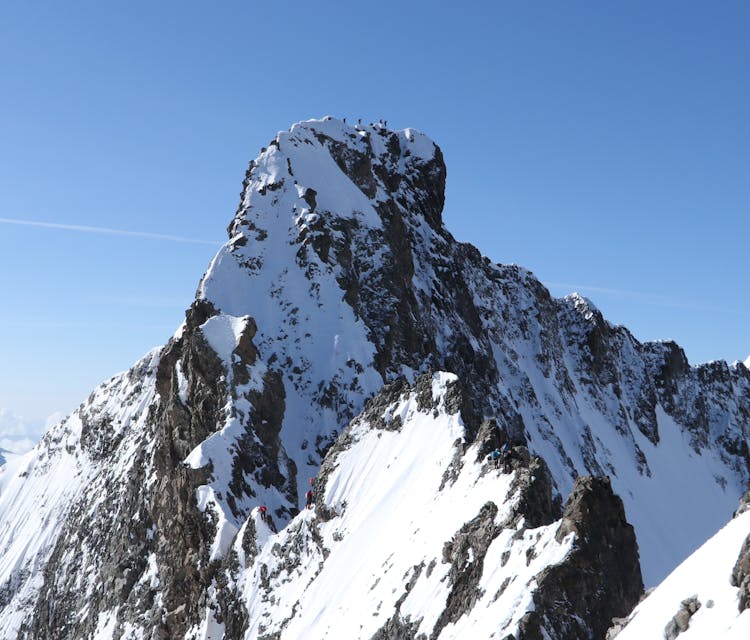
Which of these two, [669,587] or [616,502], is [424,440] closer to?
[616,502]

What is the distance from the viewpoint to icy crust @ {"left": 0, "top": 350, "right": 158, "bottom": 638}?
314 ft

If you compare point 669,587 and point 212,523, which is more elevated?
point 212,523

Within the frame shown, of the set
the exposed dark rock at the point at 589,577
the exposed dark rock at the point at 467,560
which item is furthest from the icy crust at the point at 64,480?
the exposed dark rock at the point at 589,577

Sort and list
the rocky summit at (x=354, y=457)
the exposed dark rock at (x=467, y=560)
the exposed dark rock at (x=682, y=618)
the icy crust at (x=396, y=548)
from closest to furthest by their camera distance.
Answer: the exposed dark rock at (x=682, y=618) < the icy crust at (x=396, y=548) < the exposed dark rock at (x=467, y=560) < the rocky summit at (x=354, y=457)

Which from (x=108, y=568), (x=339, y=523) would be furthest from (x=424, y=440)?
(x=108, y=568)

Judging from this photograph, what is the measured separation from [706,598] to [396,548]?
22996mm

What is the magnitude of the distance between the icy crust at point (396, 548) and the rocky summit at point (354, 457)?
0.14m

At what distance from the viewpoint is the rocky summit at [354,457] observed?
29.4 metres

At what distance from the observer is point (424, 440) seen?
44.8 meters

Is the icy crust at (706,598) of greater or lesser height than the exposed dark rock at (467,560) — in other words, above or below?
below

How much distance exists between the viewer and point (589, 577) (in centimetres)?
2378

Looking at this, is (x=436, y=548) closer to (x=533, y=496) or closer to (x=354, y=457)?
(x=533, y=496)

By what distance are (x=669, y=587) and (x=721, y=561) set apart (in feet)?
5.77

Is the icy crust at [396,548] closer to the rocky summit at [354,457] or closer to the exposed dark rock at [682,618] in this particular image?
the rocky summit at [354,457]
